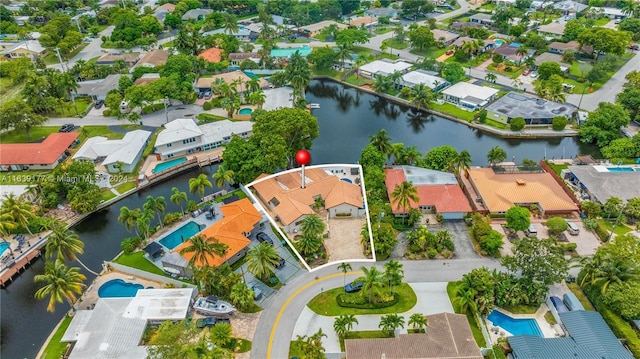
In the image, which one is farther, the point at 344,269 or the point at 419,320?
the point at 344,269

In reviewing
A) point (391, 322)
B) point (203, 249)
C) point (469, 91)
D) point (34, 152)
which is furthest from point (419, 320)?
point (34, 152)

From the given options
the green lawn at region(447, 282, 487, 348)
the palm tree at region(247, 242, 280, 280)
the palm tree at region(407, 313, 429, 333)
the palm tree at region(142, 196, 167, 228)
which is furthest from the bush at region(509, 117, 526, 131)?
the palm tree at region(142, 196, 167, 228)

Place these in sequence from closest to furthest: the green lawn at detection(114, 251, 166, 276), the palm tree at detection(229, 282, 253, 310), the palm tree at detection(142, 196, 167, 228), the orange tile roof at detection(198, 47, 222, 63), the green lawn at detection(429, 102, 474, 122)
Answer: the palm tree at detection(229, 282, 253, 310)
the green lawn at detection(114, 251, 166, 276)
the palm tree at detection(142, 196, 167, 228)
the green lawn at detection(429, 102, 474, 122)
the orange tile roof at detection(198, 47, 222, 63)

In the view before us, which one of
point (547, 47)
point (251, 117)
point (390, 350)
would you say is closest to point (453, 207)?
point (390, 350)

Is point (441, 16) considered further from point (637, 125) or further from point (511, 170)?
point (511, 170)

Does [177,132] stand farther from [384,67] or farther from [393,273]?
[384,67]

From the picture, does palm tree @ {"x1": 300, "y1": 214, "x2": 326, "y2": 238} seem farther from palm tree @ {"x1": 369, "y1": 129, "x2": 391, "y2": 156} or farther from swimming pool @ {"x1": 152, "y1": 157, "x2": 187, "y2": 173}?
swimming pool @ {"x1": 152, "y1": 157, "x2": 187, "y2": 173}
